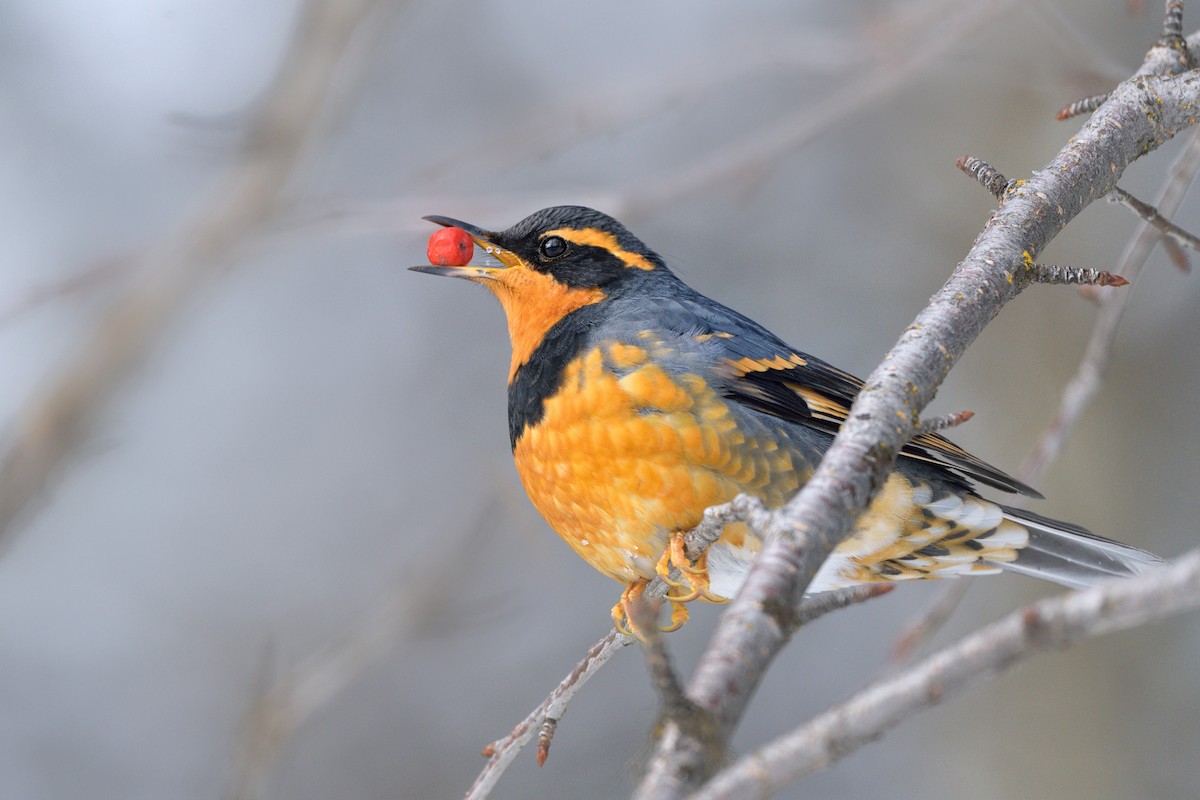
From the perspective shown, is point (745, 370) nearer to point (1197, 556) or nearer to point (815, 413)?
point (815, 413)

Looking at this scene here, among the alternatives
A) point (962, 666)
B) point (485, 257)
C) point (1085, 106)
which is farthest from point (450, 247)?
point (962, 666)

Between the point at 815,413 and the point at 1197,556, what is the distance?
228 centimetres

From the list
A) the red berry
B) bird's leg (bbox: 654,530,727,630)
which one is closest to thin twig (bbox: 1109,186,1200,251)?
bird's leg (bbox: 654,530,727,630)

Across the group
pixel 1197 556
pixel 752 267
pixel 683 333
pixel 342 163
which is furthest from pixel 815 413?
pixel 342 163

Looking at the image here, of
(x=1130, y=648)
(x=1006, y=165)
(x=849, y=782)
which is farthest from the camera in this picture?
(x=849, y=782)

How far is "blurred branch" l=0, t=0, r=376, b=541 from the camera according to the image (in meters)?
5.08

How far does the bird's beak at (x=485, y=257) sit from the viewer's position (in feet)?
12.0

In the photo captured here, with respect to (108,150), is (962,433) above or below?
below

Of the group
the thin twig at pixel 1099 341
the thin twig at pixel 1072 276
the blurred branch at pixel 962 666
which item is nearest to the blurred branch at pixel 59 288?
the thin twig at pixel 1099 341

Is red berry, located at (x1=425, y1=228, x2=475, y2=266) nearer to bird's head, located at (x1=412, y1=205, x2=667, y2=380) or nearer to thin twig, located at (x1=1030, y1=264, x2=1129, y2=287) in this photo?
bird's head, located at (x1=412, y1=205, x2=667, y2=380)

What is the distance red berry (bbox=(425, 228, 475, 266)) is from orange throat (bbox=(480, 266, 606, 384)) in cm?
13

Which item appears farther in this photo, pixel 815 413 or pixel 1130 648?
pixel 1130 648

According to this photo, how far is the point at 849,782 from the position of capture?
7535 millimetres

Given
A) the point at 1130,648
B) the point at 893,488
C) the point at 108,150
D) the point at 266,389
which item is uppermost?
the point at 108,150
